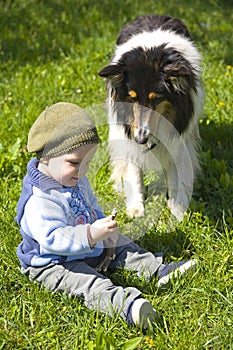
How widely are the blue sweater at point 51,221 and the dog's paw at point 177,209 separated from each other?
792mm

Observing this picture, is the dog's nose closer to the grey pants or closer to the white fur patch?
the white fur patch

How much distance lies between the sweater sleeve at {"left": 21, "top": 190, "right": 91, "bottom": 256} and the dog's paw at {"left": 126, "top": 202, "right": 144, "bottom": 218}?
908mm

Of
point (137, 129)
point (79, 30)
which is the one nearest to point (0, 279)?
point (137, 129)

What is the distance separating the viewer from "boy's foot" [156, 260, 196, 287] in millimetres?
3082

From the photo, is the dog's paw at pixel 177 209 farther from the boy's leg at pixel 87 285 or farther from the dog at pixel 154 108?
the boy's leg at pixel 87 285

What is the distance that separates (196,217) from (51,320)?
125cm

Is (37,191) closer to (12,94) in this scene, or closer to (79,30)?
(12,94)

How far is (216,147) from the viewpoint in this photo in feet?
14.9

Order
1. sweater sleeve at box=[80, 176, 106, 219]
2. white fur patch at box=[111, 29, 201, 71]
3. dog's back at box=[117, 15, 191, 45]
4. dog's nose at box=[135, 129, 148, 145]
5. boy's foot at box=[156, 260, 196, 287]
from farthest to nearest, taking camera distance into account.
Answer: dog's back at box=[117, 15, 191, 45] → white fur patch at box=[111, 29, 201, 71] → dog's nose at box=[135, 129, 148, 145] → sweater sleeve at box=[80, 176, 106, 219] → boy's foot at box=[156, 260, 196, 287]

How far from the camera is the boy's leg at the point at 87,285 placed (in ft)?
9.30

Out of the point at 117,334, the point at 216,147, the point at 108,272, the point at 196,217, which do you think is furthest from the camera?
the point at 216,147

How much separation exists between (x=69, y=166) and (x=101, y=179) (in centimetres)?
130

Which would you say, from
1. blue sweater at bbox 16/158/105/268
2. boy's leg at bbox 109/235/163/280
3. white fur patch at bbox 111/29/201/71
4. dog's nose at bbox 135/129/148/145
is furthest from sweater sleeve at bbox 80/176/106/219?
white fur patch at bbox 111/29/201/71

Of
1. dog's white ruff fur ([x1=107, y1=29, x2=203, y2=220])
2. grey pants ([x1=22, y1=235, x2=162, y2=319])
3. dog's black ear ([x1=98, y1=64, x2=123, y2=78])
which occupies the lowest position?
grey pants ([x1=22, y1=235, x2=162, y2=319])
